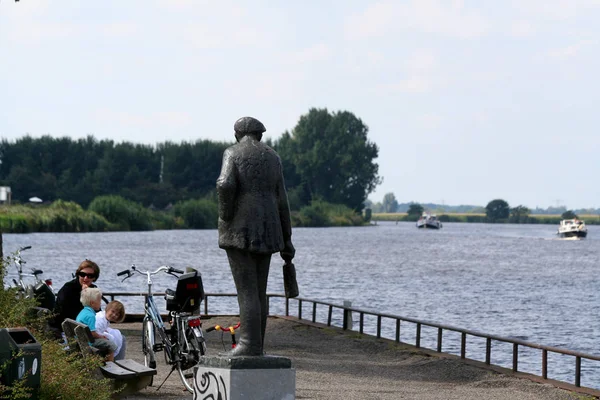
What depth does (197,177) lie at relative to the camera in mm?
117438

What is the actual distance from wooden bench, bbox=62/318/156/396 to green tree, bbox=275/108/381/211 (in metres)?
125

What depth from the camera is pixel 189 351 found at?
43.5 feet

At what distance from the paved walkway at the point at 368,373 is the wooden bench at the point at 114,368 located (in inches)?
19.0

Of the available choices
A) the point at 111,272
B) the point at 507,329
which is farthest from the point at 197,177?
the point at 507,329

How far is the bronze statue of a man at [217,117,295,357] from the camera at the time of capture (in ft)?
33.1

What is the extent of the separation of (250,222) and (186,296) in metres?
3.63

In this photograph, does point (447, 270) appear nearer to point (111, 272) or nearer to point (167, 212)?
point (111, 272)

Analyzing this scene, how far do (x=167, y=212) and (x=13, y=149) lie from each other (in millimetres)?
16885

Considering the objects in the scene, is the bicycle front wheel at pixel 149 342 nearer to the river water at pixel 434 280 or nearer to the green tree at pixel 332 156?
the river water at pixel 434 280

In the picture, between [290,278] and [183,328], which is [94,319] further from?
[290,278]

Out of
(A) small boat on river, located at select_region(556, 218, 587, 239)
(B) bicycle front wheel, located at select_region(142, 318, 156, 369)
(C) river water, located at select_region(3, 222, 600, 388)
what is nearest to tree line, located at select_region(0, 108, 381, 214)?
(C) river water, located at select_region(3, 222, 600, 388)

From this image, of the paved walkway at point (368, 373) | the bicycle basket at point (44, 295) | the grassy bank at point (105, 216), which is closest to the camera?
the paved walkway at point (368, 373)

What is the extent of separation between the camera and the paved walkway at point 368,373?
14.6 metres

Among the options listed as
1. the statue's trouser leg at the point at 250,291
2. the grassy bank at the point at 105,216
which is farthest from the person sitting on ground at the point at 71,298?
the grassy bank at the point at 105,216
